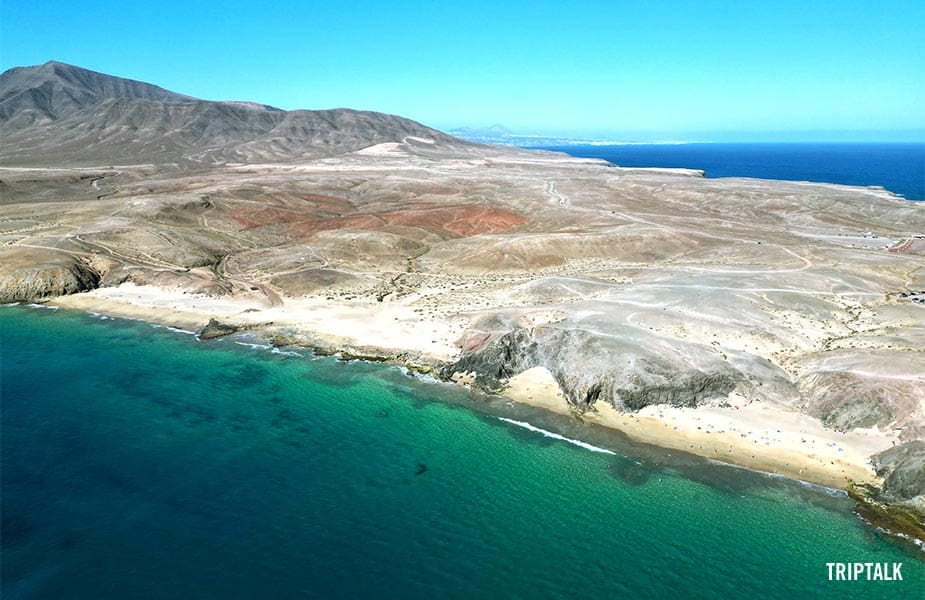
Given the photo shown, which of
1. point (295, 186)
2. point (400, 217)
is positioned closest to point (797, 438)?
point (400, 217)

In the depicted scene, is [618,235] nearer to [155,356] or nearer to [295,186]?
[155,356]

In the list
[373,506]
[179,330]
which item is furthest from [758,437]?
[179,330]

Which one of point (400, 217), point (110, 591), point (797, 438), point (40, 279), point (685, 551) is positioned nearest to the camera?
point (110, 591)

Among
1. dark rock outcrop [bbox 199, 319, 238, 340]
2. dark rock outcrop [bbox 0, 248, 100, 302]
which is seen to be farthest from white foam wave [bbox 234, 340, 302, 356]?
dark rock outcrop [bbox 0, 248, 100, 302]

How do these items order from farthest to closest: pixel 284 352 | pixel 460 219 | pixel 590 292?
pixel 460 219 → pixel 590 292 → pixel 284 352

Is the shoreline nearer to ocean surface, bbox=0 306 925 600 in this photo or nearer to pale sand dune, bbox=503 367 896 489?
pale sand dune, bbox=503 367 896 489

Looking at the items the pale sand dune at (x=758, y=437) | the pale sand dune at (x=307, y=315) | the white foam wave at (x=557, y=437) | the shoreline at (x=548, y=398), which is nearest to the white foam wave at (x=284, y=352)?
the shoreline at (x=548, y=398)

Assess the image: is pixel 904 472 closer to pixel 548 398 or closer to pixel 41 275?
pixel 548 398
